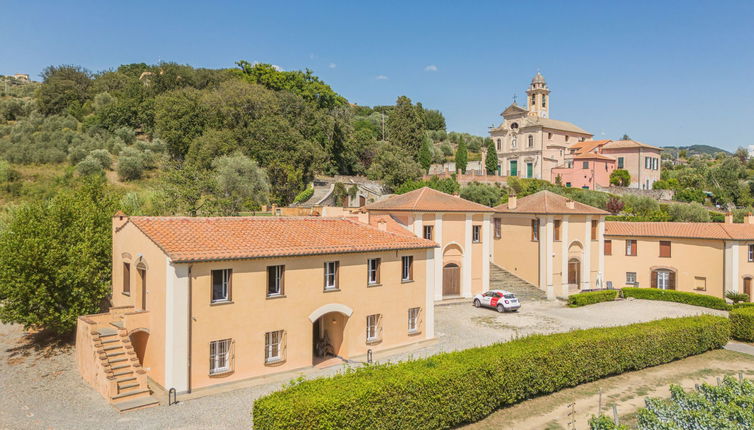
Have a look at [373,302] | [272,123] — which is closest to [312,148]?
[272,123]

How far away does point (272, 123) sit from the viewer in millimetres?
55344

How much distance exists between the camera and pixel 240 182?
45875mm

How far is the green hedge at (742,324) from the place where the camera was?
26.1m

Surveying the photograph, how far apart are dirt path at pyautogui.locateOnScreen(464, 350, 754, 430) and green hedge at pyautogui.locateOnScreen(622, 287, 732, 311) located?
38.2 ft

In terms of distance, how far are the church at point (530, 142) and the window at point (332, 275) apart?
218 feet

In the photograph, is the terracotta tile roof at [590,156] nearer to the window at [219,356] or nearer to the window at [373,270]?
the window at [373,270]

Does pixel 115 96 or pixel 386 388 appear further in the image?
pixel 115 96

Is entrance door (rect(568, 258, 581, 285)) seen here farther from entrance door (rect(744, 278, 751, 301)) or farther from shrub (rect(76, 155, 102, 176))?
shrub (rect(76, 155, 102, 176))

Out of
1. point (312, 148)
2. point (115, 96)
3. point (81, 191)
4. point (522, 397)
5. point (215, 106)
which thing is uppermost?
point (115, 96)

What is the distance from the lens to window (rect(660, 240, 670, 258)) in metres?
39.9

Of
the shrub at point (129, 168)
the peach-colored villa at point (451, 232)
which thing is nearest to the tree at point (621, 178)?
the peach-colored villa at point (451, 232)

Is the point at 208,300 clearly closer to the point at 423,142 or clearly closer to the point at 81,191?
the point at 81,191

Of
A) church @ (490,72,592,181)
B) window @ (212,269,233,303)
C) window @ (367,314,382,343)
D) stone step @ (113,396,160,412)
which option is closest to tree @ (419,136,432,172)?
church @ (490,72,592,181)

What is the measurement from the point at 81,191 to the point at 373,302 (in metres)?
19.1
